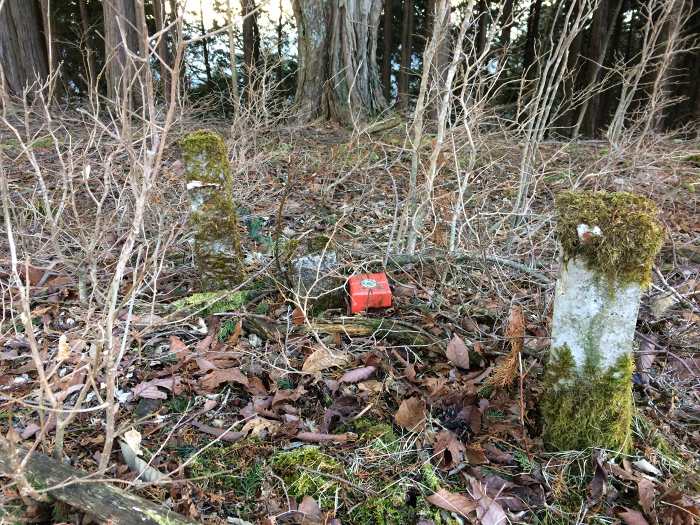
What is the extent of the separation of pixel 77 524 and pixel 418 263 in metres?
2.51

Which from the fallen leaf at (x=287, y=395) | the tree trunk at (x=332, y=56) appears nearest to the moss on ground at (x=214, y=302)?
the fallen leaf at (x=287, y=395)

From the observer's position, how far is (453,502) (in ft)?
6.13

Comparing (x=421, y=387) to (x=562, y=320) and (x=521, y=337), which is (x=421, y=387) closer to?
(x=521, y=337)

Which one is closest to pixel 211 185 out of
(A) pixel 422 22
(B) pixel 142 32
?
(B) pixel 142 32

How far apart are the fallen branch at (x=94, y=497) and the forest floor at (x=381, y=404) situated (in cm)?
10

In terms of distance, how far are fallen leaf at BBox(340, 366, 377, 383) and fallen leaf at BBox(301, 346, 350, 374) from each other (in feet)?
0.31

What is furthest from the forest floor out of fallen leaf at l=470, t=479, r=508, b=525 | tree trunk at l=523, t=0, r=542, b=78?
tree trunk at l=523, t=0, r=542, b=78

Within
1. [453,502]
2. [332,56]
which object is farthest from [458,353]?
[332,56]

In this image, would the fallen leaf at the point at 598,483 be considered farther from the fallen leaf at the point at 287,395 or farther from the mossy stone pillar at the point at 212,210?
the mossy stone pillar at the point at 212,210

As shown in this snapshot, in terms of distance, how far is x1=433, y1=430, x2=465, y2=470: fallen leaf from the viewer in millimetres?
2047

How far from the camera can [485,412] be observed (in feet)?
7.44

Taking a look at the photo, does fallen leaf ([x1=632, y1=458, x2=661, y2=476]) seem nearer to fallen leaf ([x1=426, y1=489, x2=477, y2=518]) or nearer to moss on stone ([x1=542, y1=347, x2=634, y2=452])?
moss on stone ([x1=542, y1=347, x2=634, y2=452])

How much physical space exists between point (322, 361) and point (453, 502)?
999mm

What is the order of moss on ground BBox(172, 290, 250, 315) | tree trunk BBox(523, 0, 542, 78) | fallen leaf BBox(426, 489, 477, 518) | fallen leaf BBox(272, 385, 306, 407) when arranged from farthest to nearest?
tree trunk BBox(523, 0, 542, 78) < moss on ground BBox(172, 290, 250, 315) < fallen leaf BBox(272, 385, 306, 407) < fallen leaf BBox(426, 489, 477, 518)
